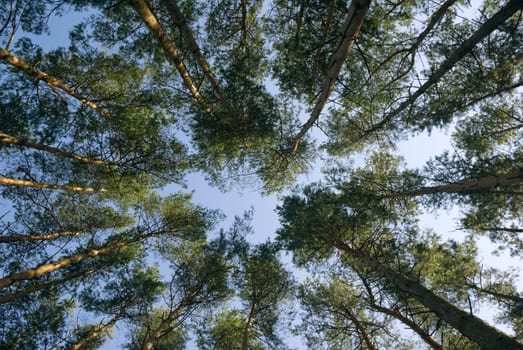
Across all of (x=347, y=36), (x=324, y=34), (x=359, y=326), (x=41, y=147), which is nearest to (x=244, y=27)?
(x=324, y=34)

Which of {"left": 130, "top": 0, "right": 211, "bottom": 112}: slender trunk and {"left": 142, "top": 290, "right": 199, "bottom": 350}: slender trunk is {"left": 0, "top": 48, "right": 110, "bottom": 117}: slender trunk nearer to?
{"left": 130, "top": 0, "right": 211, "bottom": 112}: slender trunk

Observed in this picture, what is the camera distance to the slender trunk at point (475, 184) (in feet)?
20.0

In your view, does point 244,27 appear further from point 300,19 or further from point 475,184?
point 475,184

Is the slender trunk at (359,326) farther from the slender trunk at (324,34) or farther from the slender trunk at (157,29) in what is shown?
the slender trunk at (157,29)

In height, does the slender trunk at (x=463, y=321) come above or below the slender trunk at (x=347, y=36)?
below

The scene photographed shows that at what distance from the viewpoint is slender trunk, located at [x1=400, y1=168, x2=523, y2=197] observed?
6.11m

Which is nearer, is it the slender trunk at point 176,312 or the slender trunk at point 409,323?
the slender trunk at point 409,323

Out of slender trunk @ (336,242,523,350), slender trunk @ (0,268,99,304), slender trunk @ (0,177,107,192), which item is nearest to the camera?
slender trunk @ (336,242,523,350)

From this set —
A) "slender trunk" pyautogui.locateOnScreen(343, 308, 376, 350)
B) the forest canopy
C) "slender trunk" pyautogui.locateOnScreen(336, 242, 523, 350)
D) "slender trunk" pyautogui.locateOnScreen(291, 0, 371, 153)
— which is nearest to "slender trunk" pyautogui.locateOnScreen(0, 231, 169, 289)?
the forest canopy

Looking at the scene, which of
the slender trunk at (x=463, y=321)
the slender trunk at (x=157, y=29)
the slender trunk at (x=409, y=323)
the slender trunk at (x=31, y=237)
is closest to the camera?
the slender trunk at (x=463, y=321)

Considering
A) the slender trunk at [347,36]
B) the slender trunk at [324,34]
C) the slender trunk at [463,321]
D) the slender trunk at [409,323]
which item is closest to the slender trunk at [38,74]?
the slender trunk at [324,34]

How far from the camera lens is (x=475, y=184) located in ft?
22.1

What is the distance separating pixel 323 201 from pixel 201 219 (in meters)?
4.44

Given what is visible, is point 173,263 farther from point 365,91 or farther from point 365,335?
point 365,91
